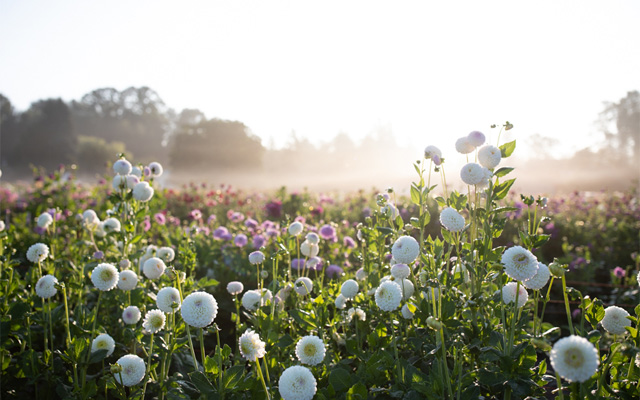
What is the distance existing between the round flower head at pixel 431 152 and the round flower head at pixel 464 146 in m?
0.08

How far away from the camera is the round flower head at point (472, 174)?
1458 mm

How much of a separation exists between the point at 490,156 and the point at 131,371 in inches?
60.1

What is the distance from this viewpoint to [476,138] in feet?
5.21

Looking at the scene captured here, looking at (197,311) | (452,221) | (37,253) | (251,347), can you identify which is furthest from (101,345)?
(452,221)

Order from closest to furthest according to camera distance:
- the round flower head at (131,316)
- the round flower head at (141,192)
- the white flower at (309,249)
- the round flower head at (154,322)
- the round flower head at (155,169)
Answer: the round flower head at (154,322)
the round flower head at (131,316)
the white flower at (309,249)
the round flower head at (141,192)
the round flower head at (155,169)

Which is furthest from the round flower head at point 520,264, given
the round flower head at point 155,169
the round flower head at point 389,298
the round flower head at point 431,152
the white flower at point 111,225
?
the round flower head at point 155,169

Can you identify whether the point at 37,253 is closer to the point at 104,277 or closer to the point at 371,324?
the point at 104,277

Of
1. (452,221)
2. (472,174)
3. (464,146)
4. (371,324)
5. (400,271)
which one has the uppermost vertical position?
(464,146)

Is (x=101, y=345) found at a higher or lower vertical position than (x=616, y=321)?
lower

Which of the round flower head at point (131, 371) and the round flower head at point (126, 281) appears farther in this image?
→ the round flower head at point (126, 281)

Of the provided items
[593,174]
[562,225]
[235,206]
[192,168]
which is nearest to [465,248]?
[562,225]

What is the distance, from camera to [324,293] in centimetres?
194

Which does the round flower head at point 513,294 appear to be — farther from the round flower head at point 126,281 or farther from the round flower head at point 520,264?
the round flower head at point 126,281

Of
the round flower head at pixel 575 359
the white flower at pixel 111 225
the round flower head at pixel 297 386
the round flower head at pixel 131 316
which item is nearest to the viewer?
the round flower head at pixel 575 359
